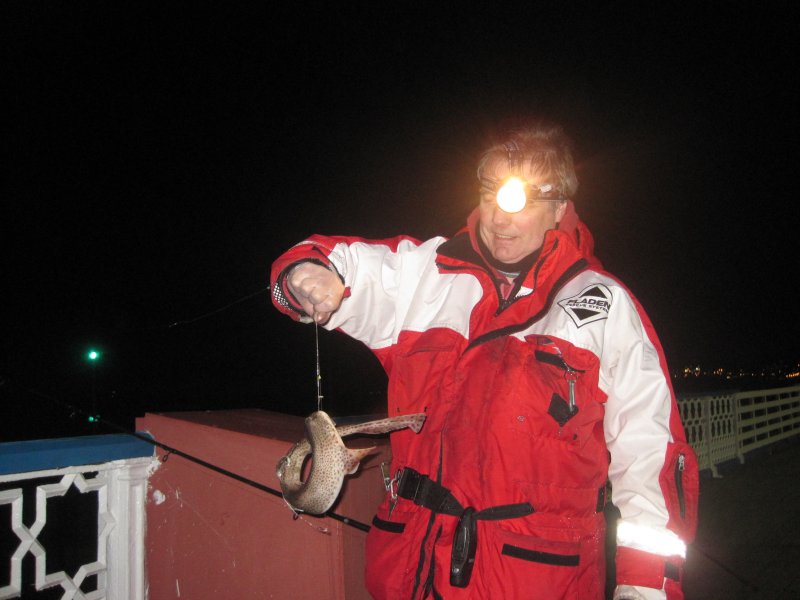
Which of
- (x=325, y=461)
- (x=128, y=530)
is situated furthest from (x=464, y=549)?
(x=128, y=530)

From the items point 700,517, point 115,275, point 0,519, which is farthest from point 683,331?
point 115,275

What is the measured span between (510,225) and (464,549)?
1295 millimetres

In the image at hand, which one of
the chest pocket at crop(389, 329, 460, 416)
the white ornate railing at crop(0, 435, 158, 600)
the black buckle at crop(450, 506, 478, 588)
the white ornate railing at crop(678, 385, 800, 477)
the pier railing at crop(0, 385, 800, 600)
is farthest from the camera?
the white ornate railing at crop(678, 385, 800, 477)

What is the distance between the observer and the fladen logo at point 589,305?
1701 millimetres

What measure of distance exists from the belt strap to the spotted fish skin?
0.18 metres

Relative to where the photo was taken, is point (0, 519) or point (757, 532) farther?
point (0, 519)

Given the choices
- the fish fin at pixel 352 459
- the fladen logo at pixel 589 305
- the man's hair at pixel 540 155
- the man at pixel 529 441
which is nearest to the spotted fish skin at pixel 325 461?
the fish fin at pixel 352 459

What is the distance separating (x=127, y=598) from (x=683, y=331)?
6423 cm

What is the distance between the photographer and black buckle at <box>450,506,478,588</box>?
1.54 m

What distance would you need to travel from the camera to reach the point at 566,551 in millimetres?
1539

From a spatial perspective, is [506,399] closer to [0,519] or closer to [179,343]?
[0,519]

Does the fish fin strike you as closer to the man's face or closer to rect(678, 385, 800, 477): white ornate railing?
the man's face

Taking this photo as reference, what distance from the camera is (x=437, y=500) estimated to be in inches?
64.6

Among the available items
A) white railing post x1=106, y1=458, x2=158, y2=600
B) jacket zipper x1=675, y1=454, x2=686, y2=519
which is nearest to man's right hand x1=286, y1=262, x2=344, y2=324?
jacket zipper x1=675, y1=454, x2=686, y2=519
